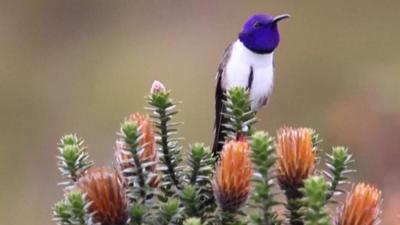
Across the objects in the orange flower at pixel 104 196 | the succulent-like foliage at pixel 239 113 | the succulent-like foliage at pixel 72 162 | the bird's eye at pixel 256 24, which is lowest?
the orange flower at pixel 104 196

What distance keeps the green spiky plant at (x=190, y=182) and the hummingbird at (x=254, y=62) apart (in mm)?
944

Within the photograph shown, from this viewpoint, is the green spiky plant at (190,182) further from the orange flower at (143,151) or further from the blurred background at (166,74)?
the blurred background at (166,74)

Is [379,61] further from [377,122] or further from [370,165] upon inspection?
[370,165]

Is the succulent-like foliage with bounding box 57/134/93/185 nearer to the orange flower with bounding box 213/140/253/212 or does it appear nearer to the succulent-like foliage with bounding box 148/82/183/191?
the succulent-like foliage with bounding box 148/82/183/191

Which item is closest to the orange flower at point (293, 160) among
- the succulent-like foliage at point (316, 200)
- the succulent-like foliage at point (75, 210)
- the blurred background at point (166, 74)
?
the succulent-like foliage at point (316, 200)

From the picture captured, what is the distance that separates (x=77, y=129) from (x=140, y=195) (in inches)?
210

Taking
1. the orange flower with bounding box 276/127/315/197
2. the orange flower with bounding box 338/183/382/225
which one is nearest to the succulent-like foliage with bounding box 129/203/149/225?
the orange flower with bounding box 276/127/315/197

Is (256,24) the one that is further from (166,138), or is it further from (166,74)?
Result: (166,74)

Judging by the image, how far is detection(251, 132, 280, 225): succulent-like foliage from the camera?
153cm

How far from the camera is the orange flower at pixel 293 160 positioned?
163 centimetres

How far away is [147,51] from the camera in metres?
7.96

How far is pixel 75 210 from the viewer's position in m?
1.58

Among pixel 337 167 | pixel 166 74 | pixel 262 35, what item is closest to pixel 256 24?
pixel 262 35

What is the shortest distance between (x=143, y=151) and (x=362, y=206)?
0.40m
